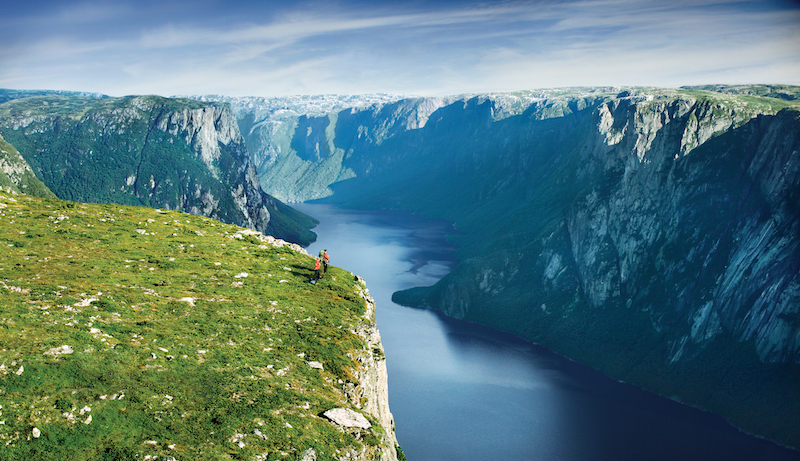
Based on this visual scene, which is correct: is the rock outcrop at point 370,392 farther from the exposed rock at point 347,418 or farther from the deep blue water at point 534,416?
the deep blue water at point 534,416

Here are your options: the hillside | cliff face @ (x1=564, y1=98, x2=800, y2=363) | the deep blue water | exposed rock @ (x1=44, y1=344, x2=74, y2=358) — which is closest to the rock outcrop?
the hillside

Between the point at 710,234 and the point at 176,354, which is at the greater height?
the point at 176,354

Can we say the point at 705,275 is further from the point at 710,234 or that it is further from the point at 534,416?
the point at 534,416

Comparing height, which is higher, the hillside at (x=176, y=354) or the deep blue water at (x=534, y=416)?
the hillside at (x=176, y=354)

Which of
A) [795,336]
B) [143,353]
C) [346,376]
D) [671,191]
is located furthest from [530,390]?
[143,353]

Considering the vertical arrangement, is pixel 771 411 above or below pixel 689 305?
below

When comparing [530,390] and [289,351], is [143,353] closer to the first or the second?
[289,351]

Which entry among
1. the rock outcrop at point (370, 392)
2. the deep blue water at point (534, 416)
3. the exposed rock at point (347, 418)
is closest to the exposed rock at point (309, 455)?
the rock outcrop at point (370, 392)

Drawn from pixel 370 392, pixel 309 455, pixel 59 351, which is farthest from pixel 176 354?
pixel 370 392
